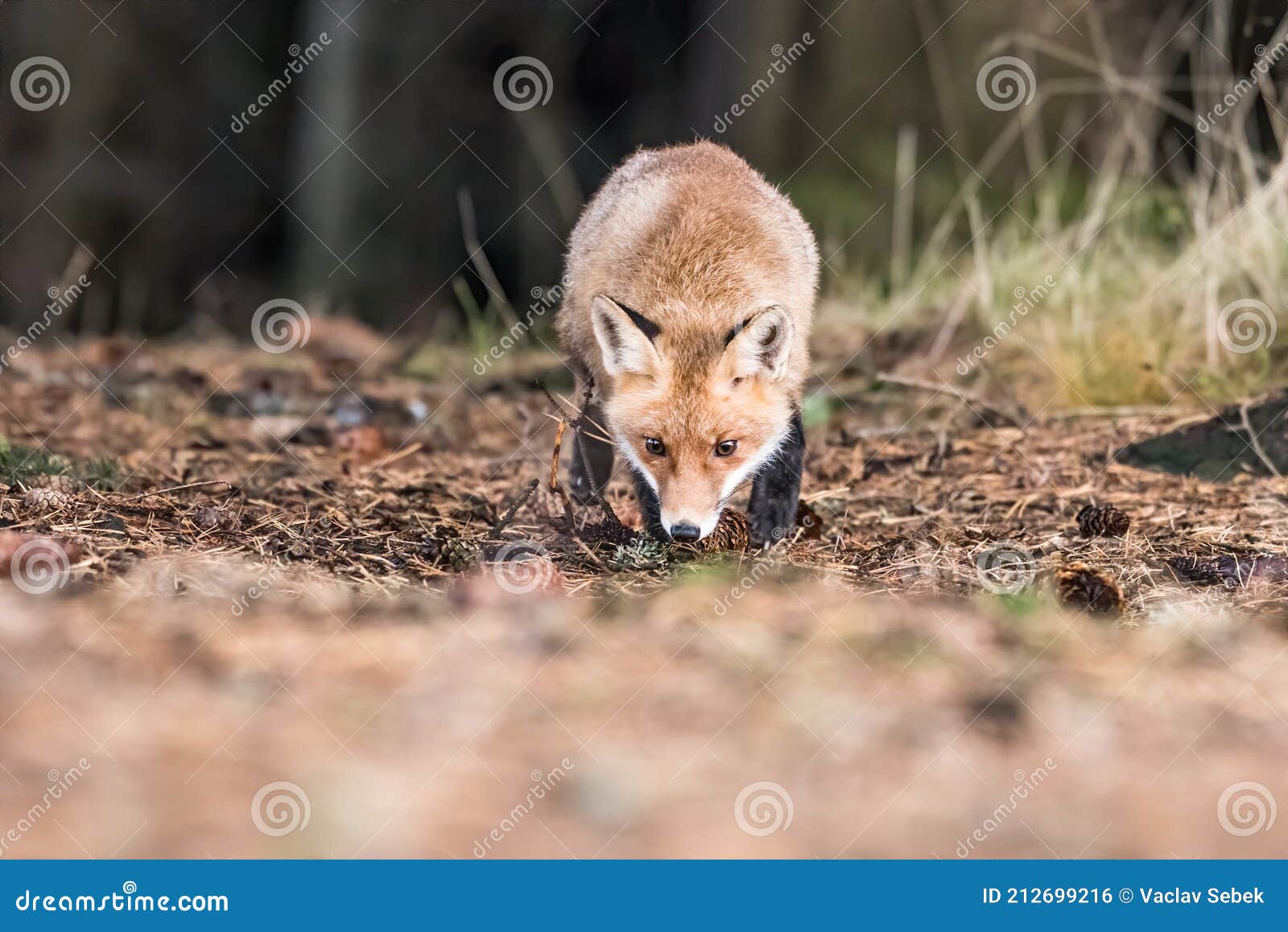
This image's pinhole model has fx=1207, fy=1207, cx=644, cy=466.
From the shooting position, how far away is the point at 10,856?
8.39ft

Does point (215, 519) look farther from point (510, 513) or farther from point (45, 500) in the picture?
point (510, 513)

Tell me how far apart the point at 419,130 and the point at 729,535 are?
11.0 meters

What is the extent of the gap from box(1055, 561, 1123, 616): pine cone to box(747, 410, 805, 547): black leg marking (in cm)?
123

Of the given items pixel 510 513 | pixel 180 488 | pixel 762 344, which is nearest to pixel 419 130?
pixel 180 488

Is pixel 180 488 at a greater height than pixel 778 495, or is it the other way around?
pixel 180 488

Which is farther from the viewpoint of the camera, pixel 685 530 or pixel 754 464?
pixel 754 464

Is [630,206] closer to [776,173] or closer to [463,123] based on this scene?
[776,173]

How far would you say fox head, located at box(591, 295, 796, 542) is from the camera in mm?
4648

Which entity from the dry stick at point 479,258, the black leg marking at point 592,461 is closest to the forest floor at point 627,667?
the black leg marking at point 592,461

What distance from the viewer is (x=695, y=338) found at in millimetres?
4875

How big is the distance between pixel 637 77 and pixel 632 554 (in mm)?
9543

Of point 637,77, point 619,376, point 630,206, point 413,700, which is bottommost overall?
point 413,700

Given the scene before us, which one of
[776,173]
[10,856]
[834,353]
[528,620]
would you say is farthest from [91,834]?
[776,173]

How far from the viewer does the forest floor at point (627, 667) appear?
2740 mm
